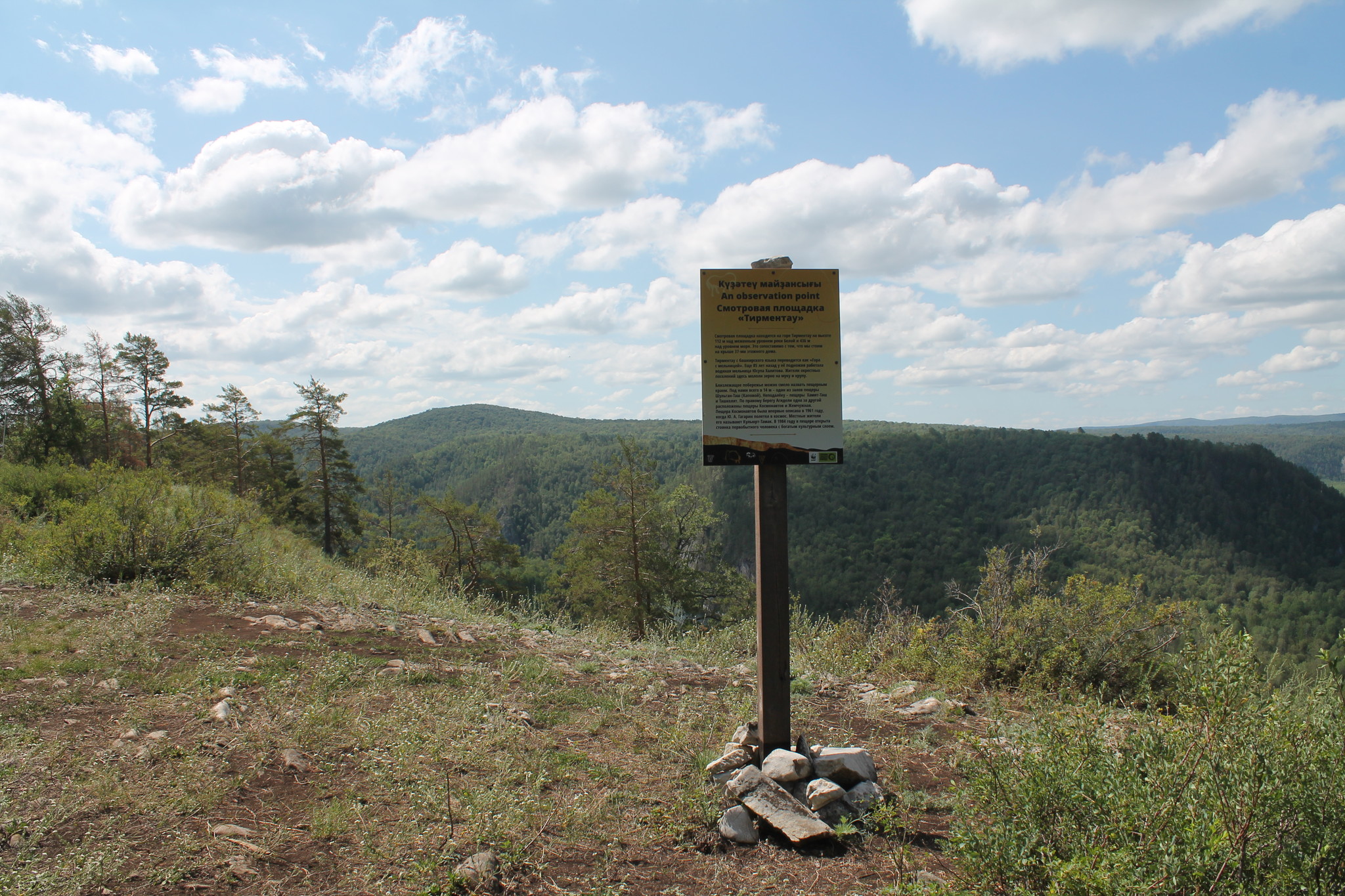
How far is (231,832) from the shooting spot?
9.64 ft

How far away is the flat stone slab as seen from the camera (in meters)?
3.13

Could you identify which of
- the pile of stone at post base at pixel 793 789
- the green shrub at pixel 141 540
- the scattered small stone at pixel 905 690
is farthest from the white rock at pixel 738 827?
the green shrub at pixel 141 540

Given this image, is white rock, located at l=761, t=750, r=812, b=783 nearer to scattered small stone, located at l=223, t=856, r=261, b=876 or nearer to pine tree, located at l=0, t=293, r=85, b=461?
scattered small stone, located at l=223, t=856, r=261, b=876

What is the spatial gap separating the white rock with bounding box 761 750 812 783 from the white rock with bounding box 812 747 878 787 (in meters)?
0.07

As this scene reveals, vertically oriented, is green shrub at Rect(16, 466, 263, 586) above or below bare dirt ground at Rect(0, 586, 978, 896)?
above

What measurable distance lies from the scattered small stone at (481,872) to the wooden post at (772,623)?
151cm

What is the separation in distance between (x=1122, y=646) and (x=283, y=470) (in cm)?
→ 3748

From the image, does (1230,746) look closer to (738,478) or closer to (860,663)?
(860,663)

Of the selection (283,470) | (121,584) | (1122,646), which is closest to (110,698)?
(121,584)

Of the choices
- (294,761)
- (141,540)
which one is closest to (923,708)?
(294,761)

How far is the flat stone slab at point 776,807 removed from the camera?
3129 mm

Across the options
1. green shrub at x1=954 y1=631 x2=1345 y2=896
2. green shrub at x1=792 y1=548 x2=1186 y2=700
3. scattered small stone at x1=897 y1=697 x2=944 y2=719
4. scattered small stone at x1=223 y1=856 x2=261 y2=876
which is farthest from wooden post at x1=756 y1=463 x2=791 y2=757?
green shrub at x1=792 y1=548 x2=1186 y2=700

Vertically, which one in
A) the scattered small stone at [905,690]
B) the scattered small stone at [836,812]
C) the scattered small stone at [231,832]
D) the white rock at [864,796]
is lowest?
the scattered small stone at [905,690]

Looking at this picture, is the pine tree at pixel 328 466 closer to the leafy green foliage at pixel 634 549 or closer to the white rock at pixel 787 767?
the leafy green foliage at pixel 634 549
